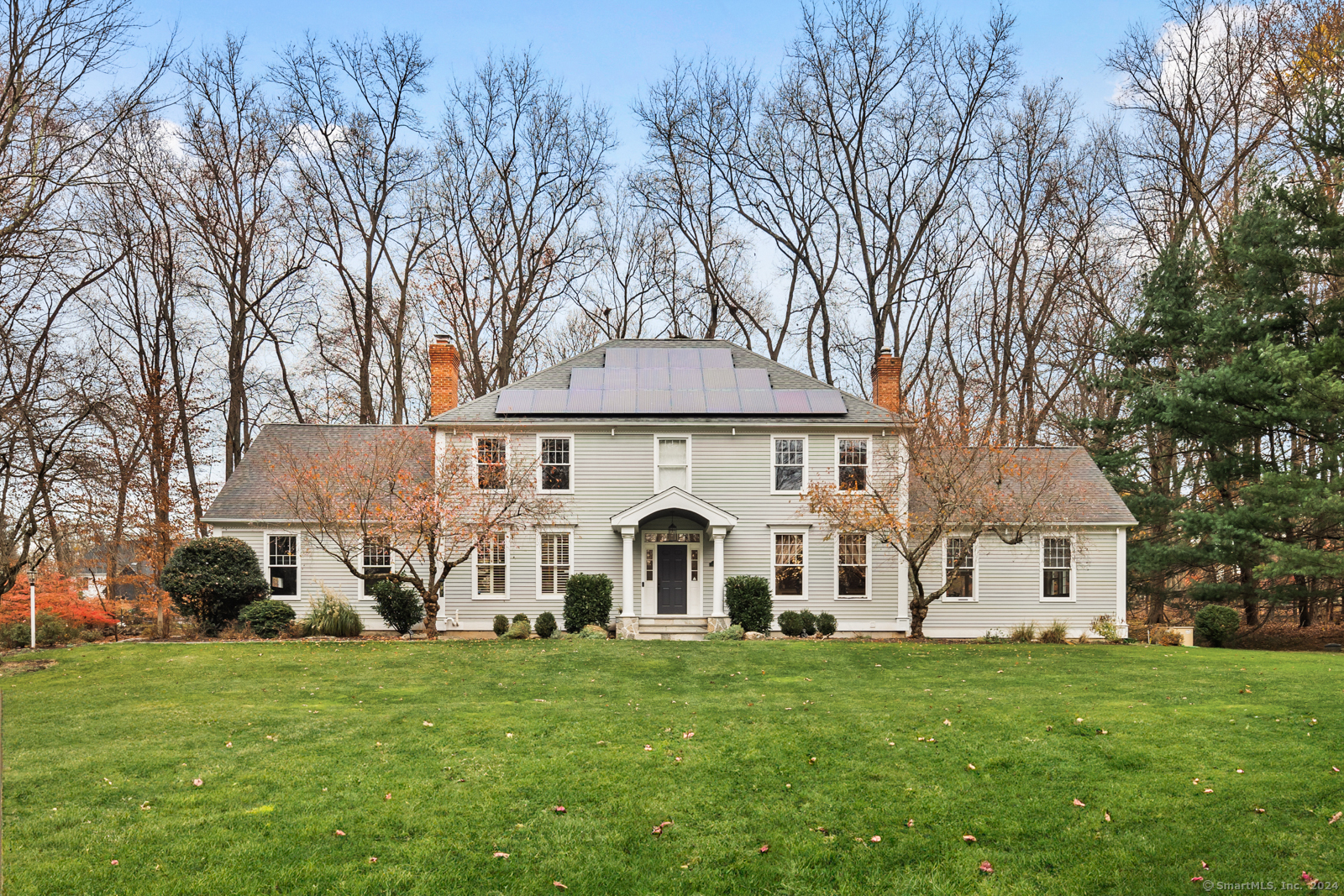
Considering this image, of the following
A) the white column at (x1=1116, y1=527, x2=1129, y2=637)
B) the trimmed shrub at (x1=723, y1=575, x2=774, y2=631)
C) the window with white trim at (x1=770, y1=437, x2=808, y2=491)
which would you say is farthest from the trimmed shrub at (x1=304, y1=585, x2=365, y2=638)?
the white column at (x1=1116, y1=527, x2=1129, y2=637)

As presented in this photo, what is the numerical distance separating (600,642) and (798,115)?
791 inches

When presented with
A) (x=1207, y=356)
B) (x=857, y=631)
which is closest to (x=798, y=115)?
(x=1207, y=356)

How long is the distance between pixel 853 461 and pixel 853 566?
274 cm

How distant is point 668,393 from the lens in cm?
2130

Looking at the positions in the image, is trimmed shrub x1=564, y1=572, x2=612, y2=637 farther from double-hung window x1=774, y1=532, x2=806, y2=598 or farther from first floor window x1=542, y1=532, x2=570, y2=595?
double-hung window x1=774, y1=532, x2=806, y2=598

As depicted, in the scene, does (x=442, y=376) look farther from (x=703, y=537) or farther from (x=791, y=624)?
(x=791, y=624)

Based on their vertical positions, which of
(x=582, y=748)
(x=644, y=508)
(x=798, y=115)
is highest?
(x=798, y=115)

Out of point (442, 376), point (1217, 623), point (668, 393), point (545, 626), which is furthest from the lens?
point (442, 376)

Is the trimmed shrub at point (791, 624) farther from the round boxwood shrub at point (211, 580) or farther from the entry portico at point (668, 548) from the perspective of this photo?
the round boxwood shrub at point (211, 580)

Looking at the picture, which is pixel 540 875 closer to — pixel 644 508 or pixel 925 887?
pixel 925 887

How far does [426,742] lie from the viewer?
8.30 m

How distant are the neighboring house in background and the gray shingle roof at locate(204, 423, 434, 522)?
0.08 metres

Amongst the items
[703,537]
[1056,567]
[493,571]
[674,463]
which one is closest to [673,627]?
[703,537]

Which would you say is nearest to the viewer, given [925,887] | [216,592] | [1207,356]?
[925,887]
